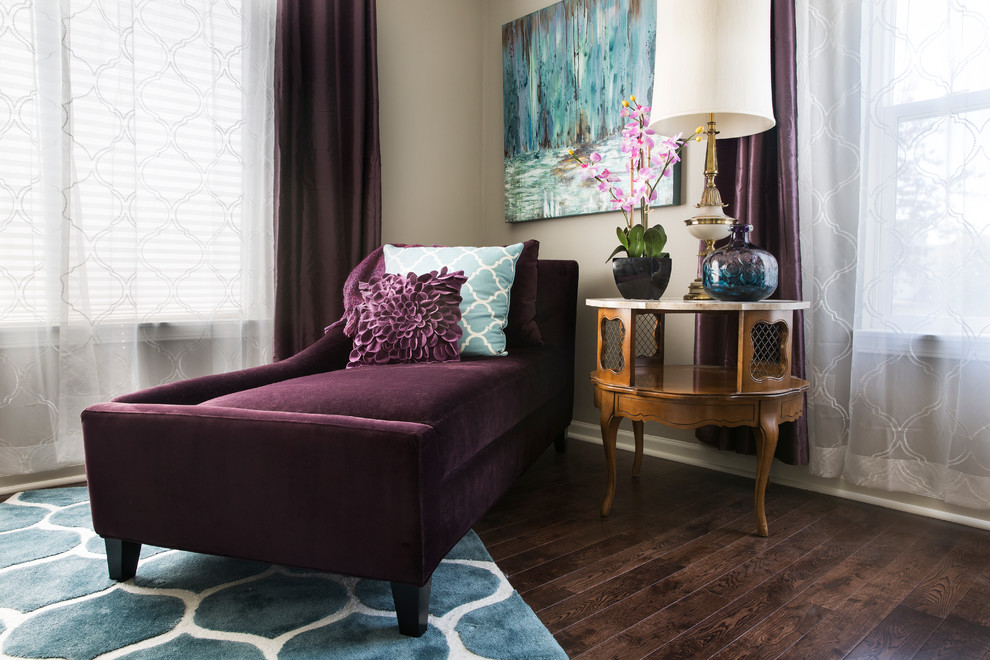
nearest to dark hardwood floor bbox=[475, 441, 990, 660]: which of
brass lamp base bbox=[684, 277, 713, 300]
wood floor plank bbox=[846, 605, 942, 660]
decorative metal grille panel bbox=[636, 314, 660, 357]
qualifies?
wood floor plank bbox=[846, 605, 942, 660]

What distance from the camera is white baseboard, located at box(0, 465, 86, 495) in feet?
7.07

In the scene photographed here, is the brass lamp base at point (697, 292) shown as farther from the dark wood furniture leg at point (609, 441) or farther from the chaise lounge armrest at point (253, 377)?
the chaise lounge armrest at point (253, 377)

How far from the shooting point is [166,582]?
1504 millimetres

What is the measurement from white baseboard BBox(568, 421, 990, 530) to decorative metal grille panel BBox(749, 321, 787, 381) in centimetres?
44

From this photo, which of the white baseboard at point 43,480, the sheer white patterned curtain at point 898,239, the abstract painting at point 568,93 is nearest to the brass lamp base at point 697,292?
the sheer white patterned curtain at point 898,239

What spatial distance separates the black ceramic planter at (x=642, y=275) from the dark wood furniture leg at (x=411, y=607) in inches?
47.9

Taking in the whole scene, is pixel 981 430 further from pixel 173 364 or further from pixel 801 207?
pixel 173 364

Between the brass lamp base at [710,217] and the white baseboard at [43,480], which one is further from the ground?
the brass lamp base at [710,217]

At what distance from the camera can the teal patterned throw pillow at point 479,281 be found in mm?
2123

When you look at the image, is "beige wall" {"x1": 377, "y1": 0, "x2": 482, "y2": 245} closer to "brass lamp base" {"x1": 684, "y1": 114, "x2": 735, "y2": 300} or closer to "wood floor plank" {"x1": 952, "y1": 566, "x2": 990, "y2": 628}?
"brass lamp base" {"x1": 684, "y1": 114, "x2": 735, "y2": 300}

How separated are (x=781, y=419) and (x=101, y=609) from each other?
6.05 feet

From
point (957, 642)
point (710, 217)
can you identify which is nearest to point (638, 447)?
point (710, 217)

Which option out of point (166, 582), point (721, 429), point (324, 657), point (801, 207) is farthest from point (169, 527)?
point (801, 207)

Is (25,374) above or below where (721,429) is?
above
